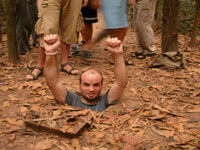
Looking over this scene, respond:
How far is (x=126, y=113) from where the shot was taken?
8.41 feet

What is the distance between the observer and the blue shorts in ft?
10.9

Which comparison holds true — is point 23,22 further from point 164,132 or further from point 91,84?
point 164,132

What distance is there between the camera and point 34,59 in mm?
4781

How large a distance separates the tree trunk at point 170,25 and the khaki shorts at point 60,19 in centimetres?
178

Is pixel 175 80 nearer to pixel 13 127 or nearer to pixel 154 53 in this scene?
pixel 154 53

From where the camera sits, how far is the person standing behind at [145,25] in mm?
4893

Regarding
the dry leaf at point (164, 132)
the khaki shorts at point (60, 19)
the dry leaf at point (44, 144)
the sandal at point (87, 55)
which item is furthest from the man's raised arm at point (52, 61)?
the sandal at point (87, 55)

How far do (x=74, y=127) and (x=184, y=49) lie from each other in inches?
166

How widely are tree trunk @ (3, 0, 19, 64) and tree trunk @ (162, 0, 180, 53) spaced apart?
290 cm

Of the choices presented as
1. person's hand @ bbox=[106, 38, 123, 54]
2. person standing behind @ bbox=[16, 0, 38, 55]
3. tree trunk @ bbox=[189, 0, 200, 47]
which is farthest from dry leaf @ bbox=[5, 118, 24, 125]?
tree trunk @ bbox=[189, 0, 200, 47]

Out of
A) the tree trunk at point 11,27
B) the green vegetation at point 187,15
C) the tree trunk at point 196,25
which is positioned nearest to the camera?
the tree trunk at point 11,27

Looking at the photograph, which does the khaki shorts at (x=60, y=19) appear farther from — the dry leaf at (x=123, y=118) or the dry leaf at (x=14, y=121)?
the dry leaf at (x=123, y=118)

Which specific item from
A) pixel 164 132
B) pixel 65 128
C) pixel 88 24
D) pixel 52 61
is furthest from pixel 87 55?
pixel 164 132

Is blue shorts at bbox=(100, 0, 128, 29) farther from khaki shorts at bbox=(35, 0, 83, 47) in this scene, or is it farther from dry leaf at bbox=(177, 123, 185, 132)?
dry leaf at bbox=(177, 123, 185, 132)
